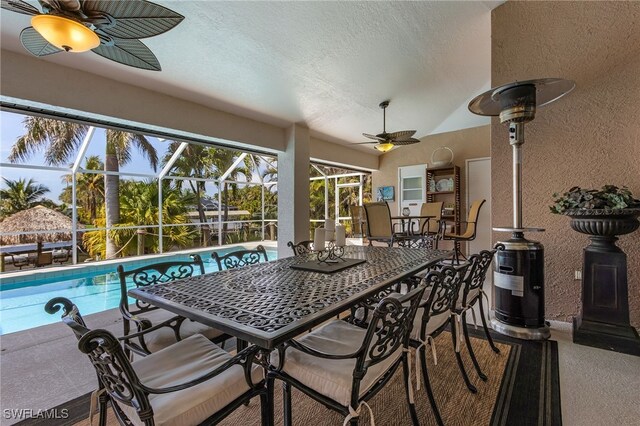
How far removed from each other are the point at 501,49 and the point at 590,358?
284cm

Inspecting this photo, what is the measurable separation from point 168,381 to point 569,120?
141 inches

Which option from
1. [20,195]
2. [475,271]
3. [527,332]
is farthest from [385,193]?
[20,195]

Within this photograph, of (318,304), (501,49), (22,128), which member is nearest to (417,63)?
(501,49)

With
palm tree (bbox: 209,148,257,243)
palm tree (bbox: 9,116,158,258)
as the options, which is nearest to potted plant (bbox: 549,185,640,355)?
palm tree (bbox: 9,116,158,258)

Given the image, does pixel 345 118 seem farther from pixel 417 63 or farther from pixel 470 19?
pixel 470 19

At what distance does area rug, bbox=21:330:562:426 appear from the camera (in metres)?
1.53

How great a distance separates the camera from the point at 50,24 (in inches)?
54.4

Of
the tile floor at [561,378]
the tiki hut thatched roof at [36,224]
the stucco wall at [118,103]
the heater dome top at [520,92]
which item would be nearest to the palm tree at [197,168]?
the tiki hut thatched roof at [36,224]

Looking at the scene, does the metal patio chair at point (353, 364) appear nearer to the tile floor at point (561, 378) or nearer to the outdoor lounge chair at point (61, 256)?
the tile floor at point (561, 378)

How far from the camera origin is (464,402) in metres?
1.64

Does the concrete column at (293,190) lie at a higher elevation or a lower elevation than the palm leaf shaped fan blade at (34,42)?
lower

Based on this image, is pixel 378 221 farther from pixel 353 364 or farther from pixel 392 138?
pixel 353 364

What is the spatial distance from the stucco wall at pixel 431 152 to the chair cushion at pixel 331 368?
6.03 metres

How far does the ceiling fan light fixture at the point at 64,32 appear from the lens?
1374mm
